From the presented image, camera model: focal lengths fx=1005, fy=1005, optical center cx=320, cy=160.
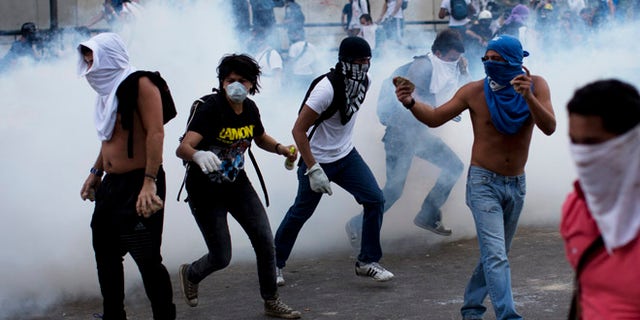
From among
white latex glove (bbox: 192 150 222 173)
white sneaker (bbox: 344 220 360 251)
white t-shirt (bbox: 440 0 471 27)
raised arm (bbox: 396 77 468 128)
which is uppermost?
white t-shirt (bbox: 440 0 471 27)

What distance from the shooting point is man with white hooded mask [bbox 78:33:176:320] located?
187 inches

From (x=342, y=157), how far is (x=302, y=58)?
4.62m

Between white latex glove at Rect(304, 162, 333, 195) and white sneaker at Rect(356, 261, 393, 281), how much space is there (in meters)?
0.64

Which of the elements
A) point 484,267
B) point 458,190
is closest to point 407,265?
point 458,190

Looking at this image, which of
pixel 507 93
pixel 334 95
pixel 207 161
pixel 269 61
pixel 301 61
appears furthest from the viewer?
pixel 301 61

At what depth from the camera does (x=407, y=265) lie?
7227mm

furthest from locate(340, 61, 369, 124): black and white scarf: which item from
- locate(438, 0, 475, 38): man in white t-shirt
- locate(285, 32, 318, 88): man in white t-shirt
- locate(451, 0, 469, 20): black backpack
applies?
locate(451, 0, 469, 20): black backpack

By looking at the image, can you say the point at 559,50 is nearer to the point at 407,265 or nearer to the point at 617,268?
the point at 407,265

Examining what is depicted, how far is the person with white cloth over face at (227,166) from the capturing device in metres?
5.49

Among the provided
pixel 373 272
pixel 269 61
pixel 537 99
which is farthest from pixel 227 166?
pixel 269 61

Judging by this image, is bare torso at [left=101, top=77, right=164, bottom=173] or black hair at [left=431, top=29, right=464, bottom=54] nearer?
bare torso at [left=101, top=77, right=164, bottom=173]

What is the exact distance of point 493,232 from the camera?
4855 millimetres

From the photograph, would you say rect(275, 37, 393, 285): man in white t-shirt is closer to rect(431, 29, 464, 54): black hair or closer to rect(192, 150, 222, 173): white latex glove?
rect(192, 150, 222, 173): white latex glove

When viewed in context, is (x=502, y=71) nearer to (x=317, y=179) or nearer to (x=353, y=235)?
(x=317, y=179)
